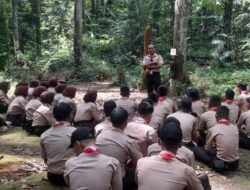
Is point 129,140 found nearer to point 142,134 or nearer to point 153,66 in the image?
point 142,134

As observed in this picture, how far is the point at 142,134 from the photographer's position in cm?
600

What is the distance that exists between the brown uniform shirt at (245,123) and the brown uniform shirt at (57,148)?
4.14 metres

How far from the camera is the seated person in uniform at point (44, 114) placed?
8680mm

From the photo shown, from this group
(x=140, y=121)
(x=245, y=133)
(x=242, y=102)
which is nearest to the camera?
(x=140, y=121)

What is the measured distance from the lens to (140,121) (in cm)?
628

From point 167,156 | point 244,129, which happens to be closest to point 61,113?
point 167,156

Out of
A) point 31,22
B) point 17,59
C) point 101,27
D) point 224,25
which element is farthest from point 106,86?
point 31,22

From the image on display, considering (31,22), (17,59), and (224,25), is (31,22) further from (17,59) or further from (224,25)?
(224,25)

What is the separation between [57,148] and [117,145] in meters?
1.04

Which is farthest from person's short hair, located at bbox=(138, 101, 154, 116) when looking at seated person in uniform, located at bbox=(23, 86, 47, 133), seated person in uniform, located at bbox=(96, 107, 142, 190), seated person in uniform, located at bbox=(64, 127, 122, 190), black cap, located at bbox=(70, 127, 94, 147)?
seated person in uniform, located at bbox=(23, 86, 47, 133)

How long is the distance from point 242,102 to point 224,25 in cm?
1393

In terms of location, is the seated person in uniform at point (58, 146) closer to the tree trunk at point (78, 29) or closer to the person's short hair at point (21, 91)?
the person's short hair at point (21, 91)

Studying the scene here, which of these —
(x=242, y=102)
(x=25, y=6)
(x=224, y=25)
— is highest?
(x=25, y=6)

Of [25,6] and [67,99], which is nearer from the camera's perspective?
[67,99]
